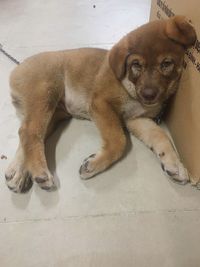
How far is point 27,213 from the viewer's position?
138cm

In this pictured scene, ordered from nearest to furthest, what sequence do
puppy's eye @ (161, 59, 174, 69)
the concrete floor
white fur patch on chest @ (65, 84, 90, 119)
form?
the concrete floor, puppy's eye @ (161, 59, 174, 69), white fur patch on chest @ (65, 84, 90, 119)

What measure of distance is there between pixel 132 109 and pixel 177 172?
337 mm

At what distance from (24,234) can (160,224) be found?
0.49m

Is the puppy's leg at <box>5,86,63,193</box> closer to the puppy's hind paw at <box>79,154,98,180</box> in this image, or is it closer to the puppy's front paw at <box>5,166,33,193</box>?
the puppy's front paw at <box>5,166,33,193</box>

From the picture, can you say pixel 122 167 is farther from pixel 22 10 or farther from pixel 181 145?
pixel 22 10

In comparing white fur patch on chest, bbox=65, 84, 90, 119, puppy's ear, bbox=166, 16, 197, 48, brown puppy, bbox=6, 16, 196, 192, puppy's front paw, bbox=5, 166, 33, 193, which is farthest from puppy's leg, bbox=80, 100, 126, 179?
puppy's ear, bbox=166, 16, 197, 48

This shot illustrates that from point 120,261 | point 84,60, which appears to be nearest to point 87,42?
point 84,60

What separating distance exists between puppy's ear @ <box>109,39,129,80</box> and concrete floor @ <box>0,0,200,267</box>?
340 mm

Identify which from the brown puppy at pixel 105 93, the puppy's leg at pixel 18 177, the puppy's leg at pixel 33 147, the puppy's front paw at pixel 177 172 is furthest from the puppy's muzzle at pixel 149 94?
the puppy's leg at pixel 18 177

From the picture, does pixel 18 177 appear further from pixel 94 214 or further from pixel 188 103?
pixel 188 103

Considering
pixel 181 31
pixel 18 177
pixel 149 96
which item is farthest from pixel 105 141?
pixel 181 31

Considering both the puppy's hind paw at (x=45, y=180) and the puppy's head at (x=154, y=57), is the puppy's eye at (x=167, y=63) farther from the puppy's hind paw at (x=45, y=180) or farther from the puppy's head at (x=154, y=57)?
the puppy's hind paw at (x=45, y=180)

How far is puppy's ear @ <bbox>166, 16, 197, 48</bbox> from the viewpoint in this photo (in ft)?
4.26

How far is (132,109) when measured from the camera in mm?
1587
